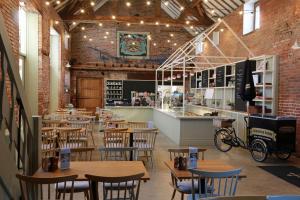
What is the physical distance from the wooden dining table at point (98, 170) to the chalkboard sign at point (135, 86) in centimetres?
1355

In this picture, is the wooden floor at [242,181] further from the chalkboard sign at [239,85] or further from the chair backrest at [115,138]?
the chalkboard sign at [239,85]

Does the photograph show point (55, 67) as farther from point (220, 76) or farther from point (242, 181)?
point (242, 181)

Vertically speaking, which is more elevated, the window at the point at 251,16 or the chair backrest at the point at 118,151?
the window at the point at 251,16

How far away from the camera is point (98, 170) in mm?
3348

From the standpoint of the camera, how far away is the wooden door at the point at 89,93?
1744 centimetres

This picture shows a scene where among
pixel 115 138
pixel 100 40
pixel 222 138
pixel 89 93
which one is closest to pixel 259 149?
pixel 222 138

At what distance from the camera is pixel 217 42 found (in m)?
14.2

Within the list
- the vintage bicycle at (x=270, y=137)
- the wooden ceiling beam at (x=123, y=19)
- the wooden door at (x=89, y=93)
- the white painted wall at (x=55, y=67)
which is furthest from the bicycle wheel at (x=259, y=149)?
the wooden door at (x=89, y=93)

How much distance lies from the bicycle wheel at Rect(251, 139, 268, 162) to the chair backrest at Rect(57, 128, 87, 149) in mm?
3777

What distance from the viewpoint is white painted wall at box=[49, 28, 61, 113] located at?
1298 cm

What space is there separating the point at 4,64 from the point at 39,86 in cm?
707

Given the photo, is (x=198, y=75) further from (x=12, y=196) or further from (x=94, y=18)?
(x=12, y=196)

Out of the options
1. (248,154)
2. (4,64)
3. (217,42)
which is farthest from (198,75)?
(4,64)

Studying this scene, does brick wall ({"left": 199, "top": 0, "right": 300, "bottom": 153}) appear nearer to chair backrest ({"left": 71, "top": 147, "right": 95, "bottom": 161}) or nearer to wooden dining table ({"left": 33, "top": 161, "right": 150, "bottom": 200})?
chair backrest ({"left": 71, "top": 147, "right": 95, "bottom": 161})
